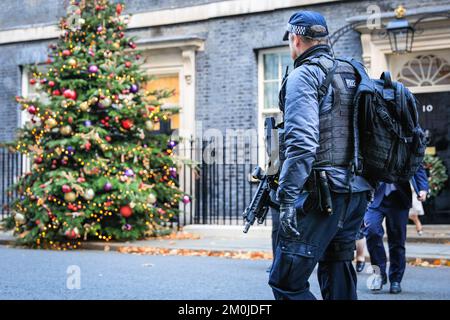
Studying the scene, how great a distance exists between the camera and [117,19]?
13891 millimetres

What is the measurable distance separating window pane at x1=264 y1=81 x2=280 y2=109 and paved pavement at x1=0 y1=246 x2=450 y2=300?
5550 mm

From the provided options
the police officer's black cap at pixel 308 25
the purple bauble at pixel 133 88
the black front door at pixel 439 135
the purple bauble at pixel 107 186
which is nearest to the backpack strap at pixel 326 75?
the police officer's black cap at pixel 308 25

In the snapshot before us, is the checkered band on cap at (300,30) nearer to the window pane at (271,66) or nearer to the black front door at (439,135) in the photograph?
the black front door at (439,135)

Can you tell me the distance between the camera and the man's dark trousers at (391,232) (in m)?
7.74

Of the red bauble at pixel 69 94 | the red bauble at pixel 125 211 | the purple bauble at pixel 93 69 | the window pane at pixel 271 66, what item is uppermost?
the window pane at pixel 271 66

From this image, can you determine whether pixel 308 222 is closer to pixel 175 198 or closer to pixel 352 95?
pixel 352 95

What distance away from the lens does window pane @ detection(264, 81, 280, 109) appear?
15867 millimetres

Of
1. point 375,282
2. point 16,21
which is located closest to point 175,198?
point 375,282

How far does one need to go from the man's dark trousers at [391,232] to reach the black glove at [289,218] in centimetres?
401

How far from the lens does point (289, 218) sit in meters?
3.98

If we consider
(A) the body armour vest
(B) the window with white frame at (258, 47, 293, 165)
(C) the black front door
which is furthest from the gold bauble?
(A) the body armour vest

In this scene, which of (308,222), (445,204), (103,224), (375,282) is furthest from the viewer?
(445,204)

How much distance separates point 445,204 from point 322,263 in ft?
34.1

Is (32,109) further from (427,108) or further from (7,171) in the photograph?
(427,108)
